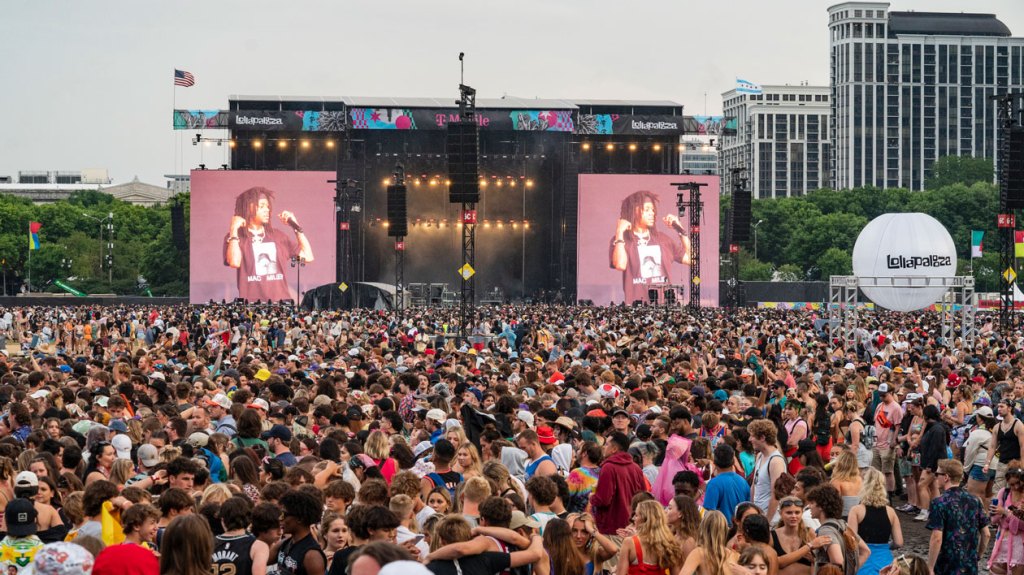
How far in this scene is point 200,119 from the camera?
71938 millimetres

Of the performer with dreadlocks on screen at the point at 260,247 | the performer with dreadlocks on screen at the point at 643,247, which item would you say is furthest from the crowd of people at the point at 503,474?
the performer with dreadlocks on screen at the point at 260,247

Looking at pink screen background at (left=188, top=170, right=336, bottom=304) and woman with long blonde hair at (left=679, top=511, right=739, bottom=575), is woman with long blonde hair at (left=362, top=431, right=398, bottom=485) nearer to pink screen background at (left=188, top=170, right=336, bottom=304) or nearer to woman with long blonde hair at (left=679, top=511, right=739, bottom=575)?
woman with long blonde hair at (left=679, top=511, right=739, bottom=575)

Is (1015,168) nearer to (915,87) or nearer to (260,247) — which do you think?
(260,247)

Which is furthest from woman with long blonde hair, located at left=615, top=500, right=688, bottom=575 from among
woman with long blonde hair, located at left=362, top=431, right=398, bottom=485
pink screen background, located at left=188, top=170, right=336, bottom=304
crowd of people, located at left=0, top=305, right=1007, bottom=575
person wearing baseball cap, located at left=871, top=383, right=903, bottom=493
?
pink screen background, located at left=188, top=170, right=336, bottom=304

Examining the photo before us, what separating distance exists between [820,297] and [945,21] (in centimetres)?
12557

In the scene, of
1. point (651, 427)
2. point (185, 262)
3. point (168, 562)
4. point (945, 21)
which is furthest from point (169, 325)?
point (945, 21)

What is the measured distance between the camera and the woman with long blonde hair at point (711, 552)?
23.4 feet

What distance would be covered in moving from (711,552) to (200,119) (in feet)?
223

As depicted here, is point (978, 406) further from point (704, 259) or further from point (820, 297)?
point (820, 297)

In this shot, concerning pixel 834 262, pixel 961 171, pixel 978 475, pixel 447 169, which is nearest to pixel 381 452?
pixel 978 475

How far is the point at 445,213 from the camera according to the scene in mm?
73812

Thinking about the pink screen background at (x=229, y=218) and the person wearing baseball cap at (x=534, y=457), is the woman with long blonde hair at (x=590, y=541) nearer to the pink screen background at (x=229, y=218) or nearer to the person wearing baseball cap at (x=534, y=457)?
the person wearing baseball cap at (x=534, y=457)

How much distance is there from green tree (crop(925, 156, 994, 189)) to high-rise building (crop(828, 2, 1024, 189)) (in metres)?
39.5

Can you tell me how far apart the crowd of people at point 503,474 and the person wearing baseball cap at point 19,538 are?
0.01 m
